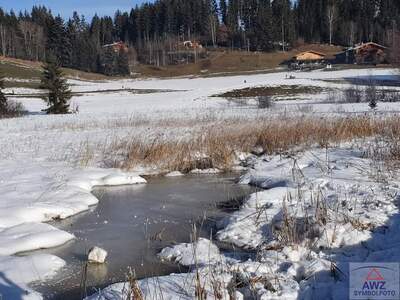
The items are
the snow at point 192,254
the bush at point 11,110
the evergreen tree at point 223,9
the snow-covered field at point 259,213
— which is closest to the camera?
the snow-covered field at point 259,213

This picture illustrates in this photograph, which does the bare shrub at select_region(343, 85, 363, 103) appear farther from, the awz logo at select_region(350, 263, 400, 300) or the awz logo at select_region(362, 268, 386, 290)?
the awz logo at select_region(362, 268, 386, 290)

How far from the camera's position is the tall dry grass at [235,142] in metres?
11.3

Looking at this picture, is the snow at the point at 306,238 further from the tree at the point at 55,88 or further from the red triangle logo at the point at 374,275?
the tree at the point at 55,88

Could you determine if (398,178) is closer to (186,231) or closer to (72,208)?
(186,231)

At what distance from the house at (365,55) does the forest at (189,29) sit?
4.67 meters

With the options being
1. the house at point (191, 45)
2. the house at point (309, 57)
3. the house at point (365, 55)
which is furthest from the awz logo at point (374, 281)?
the house at point (191, 45)

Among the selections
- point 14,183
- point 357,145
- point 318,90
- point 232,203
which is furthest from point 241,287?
point 318,90

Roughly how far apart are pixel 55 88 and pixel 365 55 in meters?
66.8

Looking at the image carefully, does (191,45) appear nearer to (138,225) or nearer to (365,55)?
(365,55)

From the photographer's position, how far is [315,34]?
117000 millimetres

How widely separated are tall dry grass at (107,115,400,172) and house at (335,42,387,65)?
76.1 metres

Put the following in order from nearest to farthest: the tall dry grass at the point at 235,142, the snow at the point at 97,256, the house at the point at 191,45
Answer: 1. the snow at the point at 97,256
2. the tall dry grass at the point at 235,142
3. the house at the point at 191,45

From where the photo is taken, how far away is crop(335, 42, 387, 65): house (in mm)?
85275

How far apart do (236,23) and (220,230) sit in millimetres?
122533
